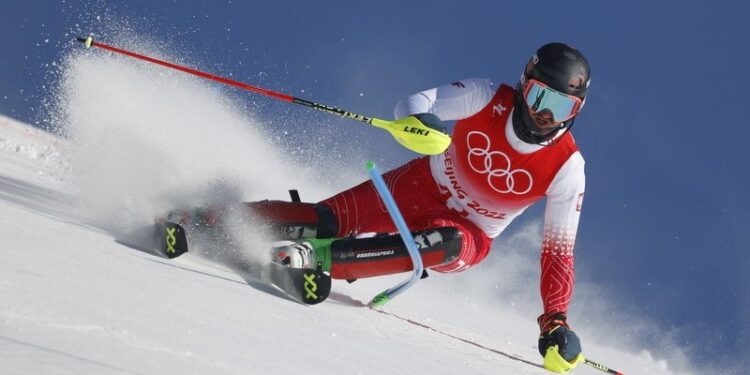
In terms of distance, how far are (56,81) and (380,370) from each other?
3272 millimetres

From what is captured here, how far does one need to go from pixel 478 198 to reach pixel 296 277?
1.17m

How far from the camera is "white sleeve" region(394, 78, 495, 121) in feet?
11.7

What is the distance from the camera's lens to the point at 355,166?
6.61 m

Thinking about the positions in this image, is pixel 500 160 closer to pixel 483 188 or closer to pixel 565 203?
pixel 483 188

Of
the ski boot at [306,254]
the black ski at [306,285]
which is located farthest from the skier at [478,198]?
the black ski at [306,285]

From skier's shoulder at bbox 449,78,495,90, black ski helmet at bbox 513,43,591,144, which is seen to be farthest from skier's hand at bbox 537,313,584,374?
skier's shoulder at bbox 449,78,495,90

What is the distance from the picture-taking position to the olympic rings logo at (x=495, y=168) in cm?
371

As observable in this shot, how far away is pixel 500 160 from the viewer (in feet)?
12.2

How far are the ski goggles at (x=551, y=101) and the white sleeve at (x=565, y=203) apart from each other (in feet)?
0.74

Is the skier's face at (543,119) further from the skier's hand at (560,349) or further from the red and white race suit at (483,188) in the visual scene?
the skier's hand at (560,349)

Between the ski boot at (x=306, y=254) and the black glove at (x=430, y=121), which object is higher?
the black glove at (x=430, y=121)

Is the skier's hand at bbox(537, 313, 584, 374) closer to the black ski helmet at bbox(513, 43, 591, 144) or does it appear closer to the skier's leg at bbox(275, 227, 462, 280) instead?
the skier's leg at bbox(275, 227, 462, 280)

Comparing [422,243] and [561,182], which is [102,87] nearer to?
[422,243]

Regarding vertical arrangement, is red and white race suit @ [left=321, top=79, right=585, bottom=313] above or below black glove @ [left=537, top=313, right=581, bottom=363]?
above
